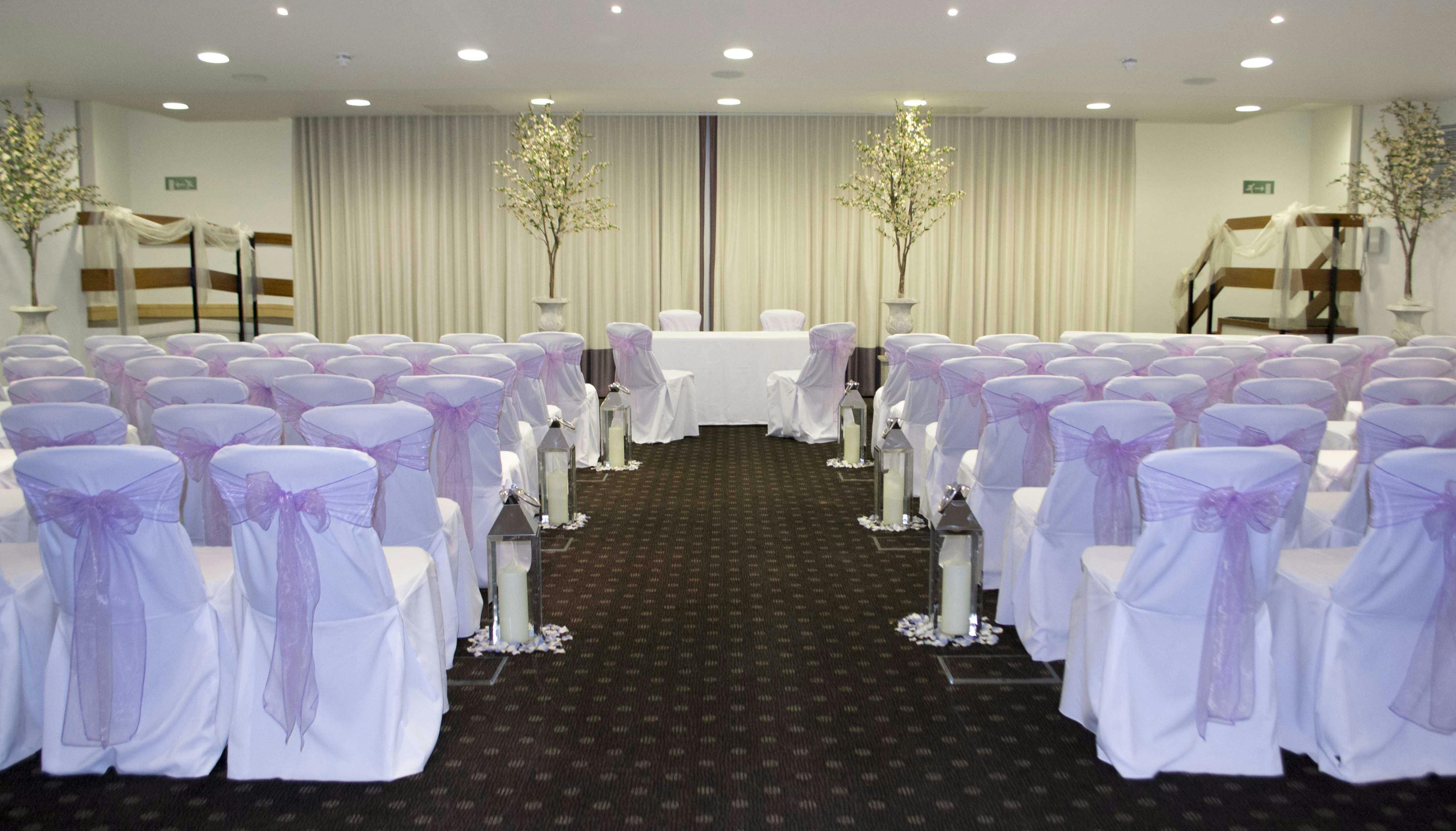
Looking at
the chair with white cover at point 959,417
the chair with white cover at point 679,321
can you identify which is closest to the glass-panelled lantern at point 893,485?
the chair with white cover at point 959,417

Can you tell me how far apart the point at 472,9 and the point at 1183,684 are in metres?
5.70

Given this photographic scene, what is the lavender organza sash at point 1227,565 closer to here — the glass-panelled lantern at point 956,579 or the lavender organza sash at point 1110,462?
the lavender organza sash at point 1110,462

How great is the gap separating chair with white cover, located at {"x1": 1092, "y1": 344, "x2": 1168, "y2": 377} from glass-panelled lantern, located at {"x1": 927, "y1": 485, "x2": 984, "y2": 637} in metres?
2.66

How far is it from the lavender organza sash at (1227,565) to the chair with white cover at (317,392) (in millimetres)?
2936

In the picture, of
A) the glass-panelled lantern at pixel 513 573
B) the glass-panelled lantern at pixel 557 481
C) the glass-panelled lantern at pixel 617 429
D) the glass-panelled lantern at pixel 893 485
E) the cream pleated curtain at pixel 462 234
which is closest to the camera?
the glass-panelled lantern at pixel 513 573

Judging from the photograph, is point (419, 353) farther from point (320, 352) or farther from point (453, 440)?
point (453, 440)

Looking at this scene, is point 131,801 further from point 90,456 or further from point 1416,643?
point 1416,643

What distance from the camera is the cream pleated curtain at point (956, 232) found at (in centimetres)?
1184

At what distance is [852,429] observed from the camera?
23.5 ft

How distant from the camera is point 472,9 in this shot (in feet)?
21.7

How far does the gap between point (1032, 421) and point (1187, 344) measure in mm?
3399

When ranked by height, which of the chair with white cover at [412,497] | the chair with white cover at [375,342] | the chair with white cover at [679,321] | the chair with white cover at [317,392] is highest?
the chair with white cover at [679,321]

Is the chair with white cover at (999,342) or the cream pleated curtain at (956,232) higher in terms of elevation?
the cream pleated curtain at (956,232)

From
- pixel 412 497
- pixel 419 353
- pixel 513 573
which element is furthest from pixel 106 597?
pixel 419 353
